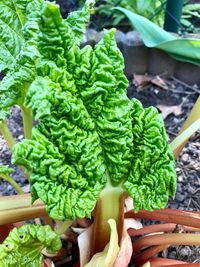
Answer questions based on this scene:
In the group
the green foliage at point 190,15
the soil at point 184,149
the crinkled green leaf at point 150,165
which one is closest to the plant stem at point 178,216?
the crinkled green leaf at point 150,165

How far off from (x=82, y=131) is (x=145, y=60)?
40.8 inches

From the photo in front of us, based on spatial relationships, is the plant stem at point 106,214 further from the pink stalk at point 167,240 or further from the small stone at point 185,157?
the small stone at point 185,157

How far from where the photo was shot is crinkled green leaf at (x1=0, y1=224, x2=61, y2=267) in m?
0.85

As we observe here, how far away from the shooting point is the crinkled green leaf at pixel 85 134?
0.79 m

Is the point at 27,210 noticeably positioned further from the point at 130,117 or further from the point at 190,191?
the point at 190,191

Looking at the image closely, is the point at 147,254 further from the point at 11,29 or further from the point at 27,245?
the point at 11,29

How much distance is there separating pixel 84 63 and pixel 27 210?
31 cm

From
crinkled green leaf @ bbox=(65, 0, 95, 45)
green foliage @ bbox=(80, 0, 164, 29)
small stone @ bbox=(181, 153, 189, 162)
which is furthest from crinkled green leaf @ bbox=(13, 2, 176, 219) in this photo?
green foliage @ bbox=(80, 0, 164, 29)

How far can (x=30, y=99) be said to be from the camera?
2.46 feet

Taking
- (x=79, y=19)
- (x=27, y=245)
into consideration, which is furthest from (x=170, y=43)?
(x=27, y=245)

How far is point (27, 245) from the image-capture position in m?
0.88

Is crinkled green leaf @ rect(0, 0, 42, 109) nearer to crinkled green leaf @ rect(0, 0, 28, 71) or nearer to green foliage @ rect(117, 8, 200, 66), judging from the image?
crinkled green leaf @ rect(0, 0, 28, 71)

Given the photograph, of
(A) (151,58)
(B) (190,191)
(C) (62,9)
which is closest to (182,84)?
(A) (151,58)

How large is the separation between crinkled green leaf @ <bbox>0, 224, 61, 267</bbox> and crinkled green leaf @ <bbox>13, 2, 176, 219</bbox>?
85 millimetres
